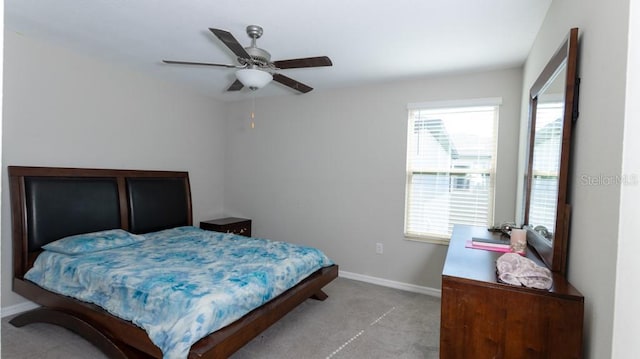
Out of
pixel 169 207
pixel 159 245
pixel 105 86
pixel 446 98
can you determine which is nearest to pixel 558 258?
pixel 446 98

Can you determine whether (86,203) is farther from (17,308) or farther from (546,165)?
(546,165)

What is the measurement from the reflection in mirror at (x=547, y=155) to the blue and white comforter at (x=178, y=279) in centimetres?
179

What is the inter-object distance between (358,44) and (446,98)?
51.2 inches

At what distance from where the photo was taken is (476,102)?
338 cm

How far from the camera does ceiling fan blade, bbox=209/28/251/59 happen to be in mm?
1900

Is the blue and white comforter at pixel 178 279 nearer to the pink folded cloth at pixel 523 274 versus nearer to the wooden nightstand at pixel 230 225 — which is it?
the wooden nightstand at pixel 230 225

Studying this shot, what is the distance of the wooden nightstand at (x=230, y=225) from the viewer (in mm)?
4289

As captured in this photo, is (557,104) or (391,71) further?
(391,71)

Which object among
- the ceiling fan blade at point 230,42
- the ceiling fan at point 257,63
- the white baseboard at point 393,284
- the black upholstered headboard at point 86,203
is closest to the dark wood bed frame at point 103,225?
the black upholstered headboard at point 86,203

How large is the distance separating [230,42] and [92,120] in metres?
2.25

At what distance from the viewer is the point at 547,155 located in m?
1.91

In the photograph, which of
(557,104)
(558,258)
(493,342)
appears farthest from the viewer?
(557,104)

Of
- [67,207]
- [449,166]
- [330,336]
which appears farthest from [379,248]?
[67,207]

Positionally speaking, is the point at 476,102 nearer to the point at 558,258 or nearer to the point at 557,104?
the point at 557,104
